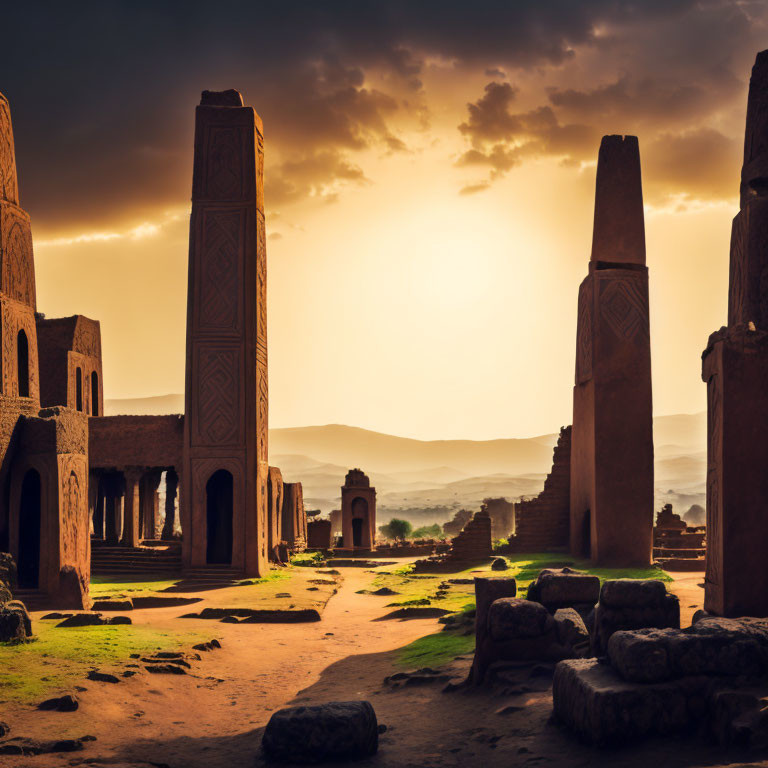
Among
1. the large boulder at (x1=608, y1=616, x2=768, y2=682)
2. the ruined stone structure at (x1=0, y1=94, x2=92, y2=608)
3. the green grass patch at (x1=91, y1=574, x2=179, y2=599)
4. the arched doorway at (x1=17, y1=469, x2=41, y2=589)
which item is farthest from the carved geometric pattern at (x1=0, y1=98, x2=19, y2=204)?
the large boulder at (x1=608, y1=616, x2=768, y2=682)

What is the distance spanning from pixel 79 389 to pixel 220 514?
8823mm

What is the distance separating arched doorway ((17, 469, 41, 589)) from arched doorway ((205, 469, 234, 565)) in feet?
28.7

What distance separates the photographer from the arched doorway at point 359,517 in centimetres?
3759

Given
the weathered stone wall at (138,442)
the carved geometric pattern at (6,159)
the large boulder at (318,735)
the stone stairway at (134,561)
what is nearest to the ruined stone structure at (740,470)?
the large boulder at (318,735)

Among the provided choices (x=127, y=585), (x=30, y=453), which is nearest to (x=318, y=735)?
(x=30, y=453)

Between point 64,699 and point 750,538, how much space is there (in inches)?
292

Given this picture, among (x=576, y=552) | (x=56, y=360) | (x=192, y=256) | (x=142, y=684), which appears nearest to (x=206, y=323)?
(x=192, y=256)

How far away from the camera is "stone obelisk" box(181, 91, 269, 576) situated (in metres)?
23.1

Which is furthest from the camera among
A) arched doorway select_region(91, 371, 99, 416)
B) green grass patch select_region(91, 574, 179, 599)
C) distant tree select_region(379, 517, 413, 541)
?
distant tree select_region(379, 517, 413, 541)

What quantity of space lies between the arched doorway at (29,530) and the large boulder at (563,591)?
9273 mm

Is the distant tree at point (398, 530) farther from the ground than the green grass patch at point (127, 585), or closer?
closer

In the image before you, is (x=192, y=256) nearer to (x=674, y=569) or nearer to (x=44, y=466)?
(x=44, y=466)

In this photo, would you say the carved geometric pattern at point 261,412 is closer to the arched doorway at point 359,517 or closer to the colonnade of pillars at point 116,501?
the colonnade of pillars at point 116,501

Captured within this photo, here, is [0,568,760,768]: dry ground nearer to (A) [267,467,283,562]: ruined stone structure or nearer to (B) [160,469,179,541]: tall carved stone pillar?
(A) [267,467,283,562]: ruined stone structure
